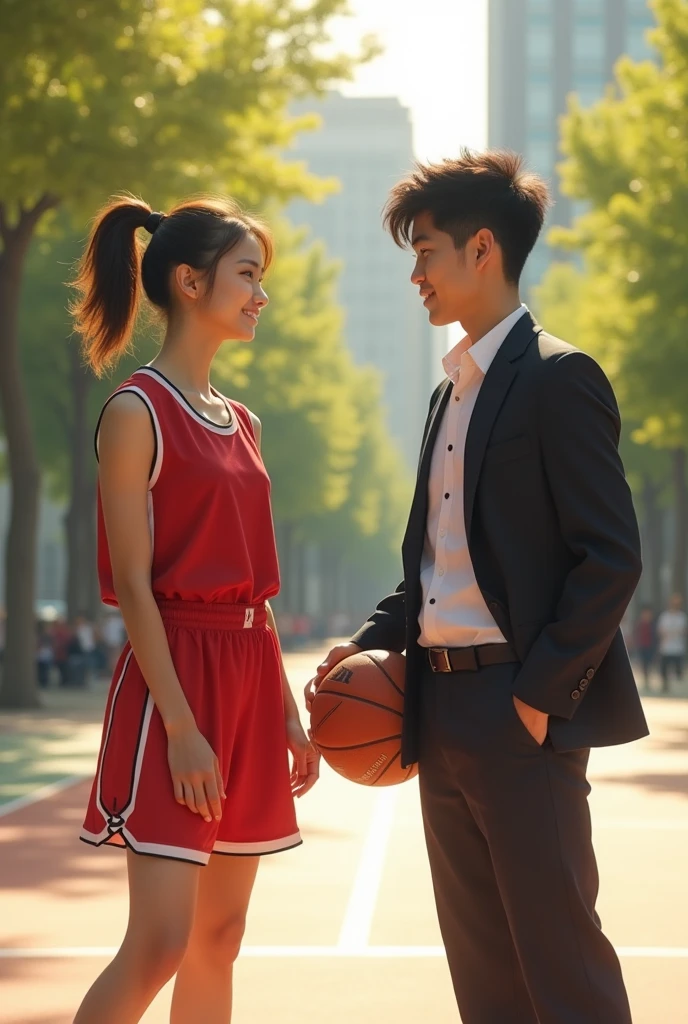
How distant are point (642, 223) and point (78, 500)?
472 inches

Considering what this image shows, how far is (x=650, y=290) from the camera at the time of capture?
26797 millimetres

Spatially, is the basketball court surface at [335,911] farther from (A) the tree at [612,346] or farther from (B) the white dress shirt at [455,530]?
(A) the tree at [612,346]

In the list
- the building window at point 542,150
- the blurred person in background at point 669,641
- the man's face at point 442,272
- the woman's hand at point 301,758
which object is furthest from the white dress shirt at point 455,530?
the building window at point 542,150

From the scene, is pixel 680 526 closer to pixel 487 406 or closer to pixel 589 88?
pixel 487 406

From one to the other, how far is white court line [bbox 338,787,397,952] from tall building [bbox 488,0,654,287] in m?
115

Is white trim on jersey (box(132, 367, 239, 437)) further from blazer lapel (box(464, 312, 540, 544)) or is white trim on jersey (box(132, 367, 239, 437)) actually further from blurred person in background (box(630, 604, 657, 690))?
blurred person in background (box(630, 604, 657, 690))

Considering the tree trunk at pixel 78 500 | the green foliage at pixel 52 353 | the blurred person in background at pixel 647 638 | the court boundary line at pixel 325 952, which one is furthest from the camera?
the blurred person in background at pixel 647 638

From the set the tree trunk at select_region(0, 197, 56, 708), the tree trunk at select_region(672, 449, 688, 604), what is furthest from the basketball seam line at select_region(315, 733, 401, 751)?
the tree trunk at select_region(672, 449, 688, 604)

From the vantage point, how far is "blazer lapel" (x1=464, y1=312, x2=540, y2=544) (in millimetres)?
4117

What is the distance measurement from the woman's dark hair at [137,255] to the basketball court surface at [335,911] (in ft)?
8.24

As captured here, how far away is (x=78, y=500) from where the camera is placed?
32.8 metres

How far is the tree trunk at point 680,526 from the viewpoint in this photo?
125ft

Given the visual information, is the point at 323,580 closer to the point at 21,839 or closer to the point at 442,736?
the point at 21,839

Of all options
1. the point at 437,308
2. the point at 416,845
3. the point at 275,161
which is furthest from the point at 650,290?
the point at 437,308
